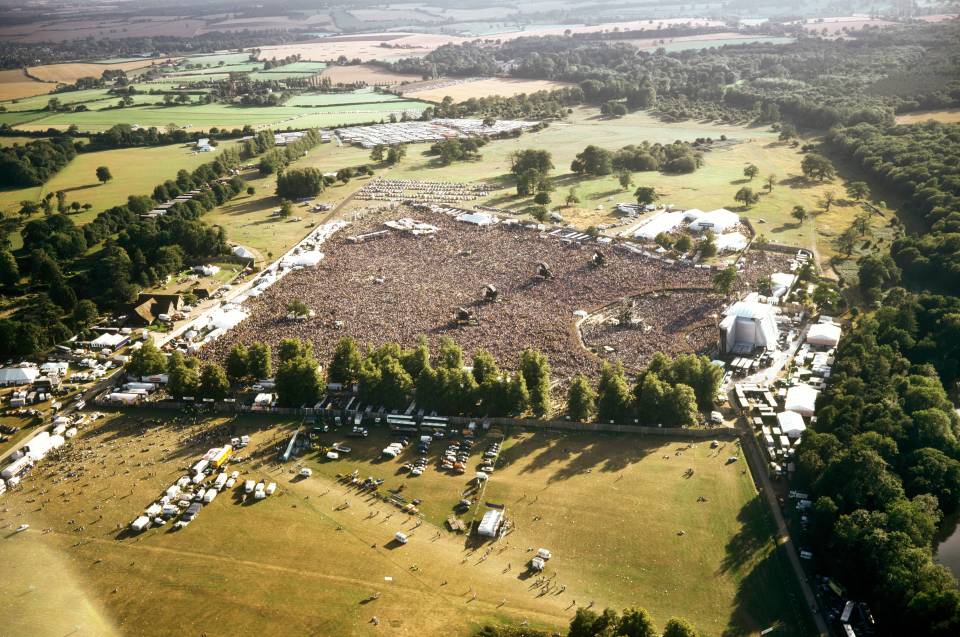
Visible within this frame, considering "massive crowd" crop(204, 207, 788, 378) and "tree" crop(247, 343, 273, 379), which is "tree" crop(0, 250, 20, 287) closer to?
"massive crowd" crop(204, 207, 788, 378)

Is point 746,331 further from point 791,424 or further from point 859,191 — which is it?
point 859,191

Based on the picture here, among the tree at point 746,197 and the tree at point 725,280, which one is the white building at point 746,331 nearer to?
the tree at point 725,280

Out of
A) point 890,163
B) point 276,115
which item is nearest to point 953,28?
point 890,163

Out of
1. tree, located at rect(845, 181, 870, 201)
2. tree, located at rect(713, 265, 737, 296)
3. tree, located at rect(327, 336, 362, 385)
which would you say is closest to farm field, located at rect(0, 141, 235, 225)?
tree, located at rect(327, 336, 362, 385)

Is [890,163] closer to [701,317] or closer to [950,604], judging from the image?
[701,317]

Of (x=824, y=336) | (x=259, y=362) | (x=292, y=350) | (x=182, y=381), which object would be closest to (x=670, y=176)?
(x=824, y=336)

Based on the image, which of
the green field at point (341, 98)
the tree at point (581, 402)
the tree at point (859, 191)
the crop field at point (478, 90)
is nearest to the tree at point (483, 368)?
the tree at point (581, 402)
